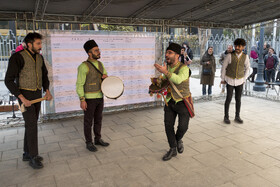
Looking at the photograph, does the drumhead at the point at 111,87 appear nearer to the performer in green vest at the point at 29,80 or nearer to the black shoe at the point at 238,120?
the performer in green vest at the point at 29,80

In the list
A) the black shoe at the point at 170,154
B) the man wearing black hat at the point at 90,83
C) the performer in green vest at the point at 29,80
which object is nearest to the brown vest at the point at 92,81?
the man wearing black hat at the point at 90,83

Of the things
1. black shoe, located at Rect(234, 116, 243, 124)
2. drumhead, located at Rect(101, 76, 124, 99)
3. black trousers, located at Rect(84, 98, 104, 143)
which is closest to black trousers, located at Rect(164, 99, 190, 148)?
drumhead, located at Rect(101, 76, 124, 99)

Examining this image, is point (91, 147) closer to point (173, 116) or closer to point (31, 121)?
point (31, 121)

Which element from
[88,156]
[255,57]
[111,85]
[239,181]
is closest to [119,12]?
[111,85]

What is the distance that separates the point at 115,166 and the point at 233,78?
3.17 metres

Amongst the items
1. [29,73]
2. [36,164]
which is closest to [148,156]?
[36,164]

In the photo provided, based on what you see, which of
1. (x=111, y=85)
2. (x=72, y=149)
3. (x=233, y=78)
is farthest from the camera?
(x=233, y=78)

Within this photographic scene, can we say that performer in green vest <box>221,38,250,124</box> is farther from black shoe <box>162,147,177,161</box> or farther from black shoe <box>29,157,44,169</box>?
black shoe <box>29,157,44,169</box>

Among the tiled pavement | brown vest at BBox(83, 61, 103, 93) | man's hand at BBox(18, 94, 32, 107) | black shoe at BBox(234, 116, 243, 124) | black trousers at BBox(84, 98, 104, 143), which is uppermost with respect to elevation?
brown vest at BBox(83, 61, 103, 93)

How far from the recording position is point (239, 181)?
9.63 feet

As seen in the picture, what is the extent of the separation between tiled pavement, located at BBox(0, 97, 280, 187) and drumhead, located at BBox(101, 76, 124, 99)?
0.93 m

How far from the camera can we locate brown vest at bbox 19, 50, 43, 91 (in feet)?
10.3

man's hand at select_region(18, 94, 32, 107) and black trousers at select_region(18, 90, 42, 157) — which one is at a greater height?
man's hand at select_region(18, 94, 32, 107)

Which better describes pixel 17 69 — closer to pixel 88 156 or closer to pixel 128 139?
pixel 88 156
